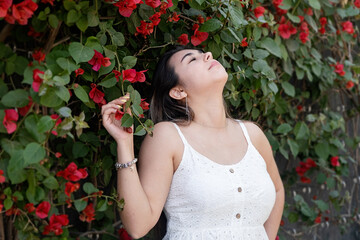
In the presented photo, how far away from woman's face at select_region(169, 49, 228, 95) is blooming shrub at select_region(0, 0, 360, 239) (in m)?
0.08

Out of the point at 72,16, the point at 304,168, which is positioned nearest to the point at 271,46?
the point at 304,168

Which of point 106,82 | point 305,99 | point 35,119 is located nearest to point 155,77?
point 106,82

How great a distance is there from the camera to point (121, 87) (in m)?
1.65

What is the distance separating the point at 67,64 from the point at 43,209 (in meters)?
0.46

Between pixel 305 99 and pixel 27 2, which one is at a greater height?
pixel 27 2

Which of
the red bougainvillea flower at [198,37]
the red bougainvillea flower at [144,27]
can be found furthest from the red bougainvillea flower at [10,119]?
the red bougainvillea flower at [198,37]

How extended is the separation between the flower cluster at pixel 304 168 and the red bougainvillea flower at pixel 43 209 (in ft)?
5.39

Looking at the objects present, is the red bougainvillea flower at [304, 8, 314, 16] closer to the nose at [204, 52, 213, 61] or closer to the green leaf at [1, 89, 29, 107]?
the nose at [204, 52, 213, 61]

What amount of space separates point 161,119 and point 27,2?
81cm

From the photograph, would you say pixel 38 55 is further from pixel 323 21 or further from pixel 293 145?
pixel 323 21

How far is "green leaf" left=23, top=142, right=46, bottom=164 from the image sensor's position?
1288mm

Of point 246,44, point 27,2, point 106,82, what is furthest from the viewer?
point 246,44

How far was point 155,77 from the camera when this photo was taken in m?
1.97

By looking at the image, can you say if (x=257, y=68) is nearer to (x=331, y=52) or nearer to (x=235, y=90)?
(x=235, y=90)
